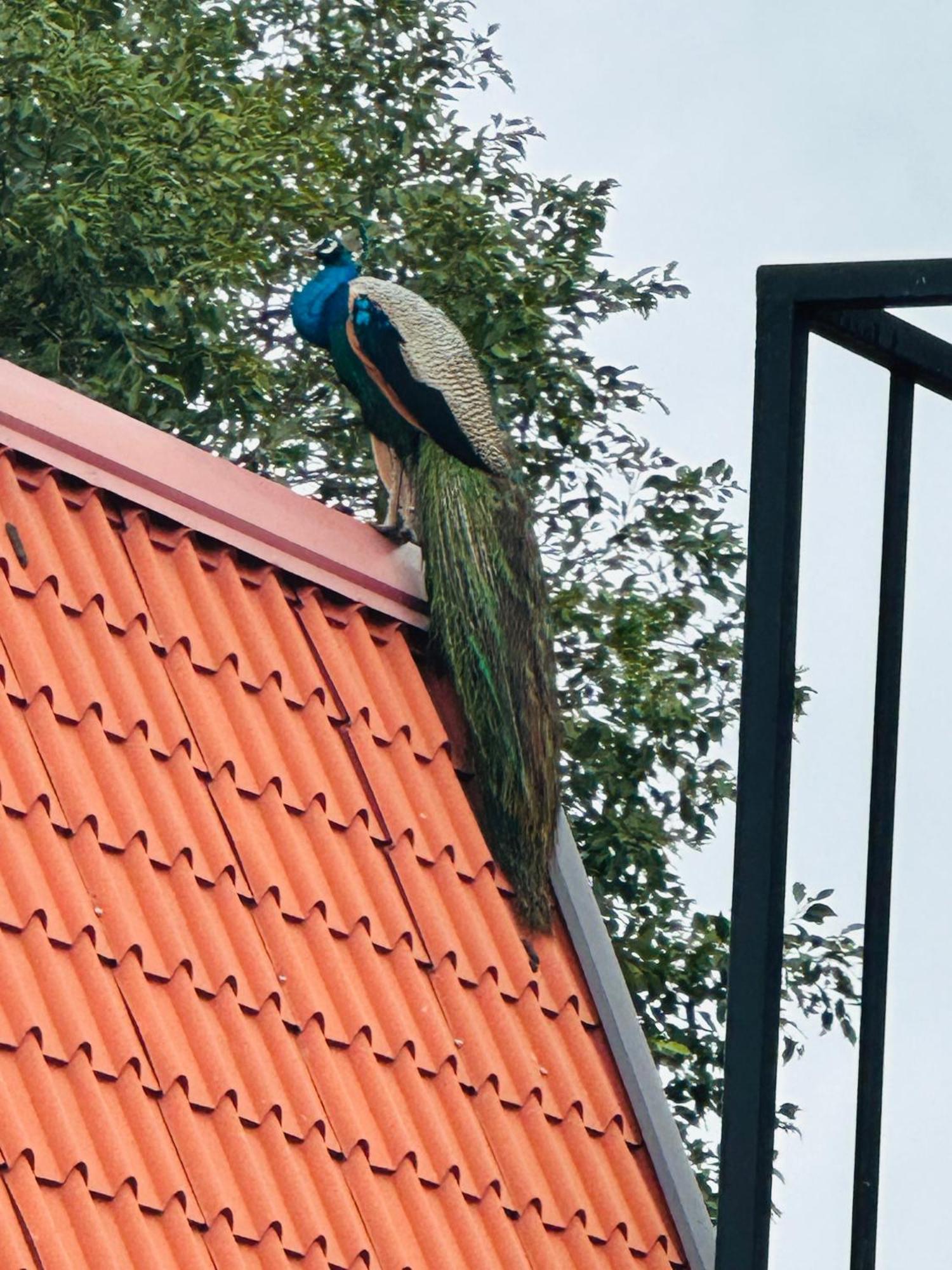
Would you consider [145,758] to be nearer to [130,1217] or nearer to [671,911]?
[130,1217]

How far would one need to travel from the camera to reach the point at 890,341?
Result: 3.58 metres

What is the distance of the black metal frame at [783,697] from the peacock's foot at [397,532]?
2.35 metres

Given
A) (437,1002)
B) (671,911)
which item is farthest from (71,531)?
(671,911)

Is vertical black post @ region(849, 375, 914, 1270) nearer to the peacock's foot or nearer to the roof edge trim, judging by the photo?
the roof edge trim

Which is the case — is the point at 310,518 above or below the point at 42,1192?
above

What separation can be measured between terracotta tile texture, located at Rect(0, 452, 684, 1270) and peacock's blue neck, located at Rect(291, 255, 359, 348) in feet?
4.48

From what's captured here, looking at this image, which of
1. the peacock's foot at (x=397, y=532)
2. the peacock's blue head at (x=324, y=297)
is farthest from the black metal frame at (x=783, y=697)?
the peacock's blue head at (x=324, y=297)

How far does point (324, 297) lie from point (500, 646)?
4.77 ft

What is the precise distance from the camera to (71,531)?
4988 mm

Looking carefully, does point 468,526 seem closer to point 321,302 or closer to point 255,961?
point 321,302

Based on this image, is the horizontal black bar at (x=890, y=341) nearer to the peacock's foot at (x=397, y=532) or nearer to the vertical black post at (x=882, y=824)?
the vertical black post at (x=882, y=824)

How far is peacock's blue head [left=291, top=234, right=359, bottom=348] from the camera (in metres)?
6.77

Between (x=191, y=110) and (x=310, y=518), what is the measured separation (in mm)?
6240

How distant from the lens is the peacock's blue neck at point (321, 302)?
267 inches
